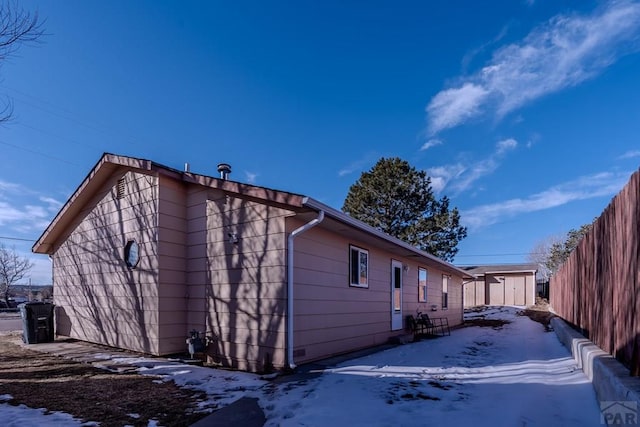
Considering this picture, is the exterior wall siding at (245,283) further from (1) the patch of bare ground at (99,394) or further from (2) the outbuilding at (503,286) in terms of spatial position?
(2) the outbuilding at (503,286)

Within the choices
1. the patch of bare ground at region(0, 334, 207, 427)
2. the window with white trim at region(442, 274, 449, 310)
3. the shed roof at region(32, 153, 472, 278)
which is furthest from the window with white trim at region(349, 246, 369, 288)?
the window with white trim at region(442, 274, 449, 310)

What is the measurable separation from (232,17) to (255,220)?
6878mm

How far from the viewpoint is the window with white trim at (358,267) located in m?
7.60

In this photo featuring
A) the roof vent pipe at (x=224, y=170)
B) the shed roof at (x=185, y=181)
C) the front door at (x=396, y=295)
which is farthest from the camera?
the front door at (x=396, y=295)

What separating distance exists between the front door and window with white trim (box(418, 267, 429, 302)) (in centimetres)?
158

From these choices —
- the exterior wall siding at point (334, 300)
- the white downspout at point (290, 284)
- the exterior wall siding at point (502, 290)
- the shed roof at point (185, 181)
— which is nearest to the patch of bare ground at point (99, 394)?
the white downspout at point (290, 284)

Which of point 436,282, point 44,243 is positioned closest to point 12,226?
point 44,243

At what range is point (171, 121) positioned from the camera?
43.9 feet

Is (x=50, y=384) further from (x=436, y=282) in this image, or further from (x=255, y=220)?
(x=436, y=282)

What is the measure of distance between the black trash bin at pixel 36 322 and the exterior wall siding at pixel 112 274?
48 centimetres

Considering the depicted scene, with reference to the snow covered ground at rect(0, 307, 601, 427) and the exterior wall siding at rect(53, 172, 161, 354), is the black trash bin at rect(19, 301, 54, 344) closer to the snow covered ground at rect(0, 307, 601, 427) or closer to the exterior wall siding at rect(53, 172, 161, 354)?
the exterior wall siding at rect(53, 172, 161, 354)

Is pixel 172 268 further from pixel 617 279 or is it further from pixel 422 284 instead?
pixel 422 284

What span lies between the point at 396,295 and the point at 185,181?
6.20 metres

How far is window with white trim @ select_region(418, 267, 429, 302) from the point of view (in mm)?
11512
